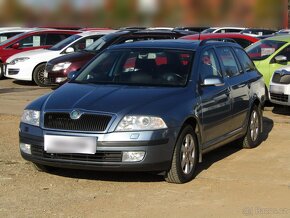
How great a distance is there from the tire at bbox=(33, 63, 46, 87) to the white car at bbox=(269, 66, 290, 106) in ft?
24.5

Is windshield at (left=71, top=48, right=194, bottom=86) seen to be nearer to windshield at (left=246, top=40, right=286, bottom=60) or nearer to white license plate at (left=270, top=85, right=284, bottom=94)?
white license plate at (left=270, top=85, right=284, bottom=94)

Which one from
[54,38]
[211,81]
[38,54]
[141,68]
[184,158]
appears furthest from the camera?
[54,38]

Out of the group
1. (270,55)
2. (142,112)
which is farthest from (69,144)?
(270,55)

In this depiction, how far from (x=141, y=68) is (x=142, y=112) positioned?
3.91 ft

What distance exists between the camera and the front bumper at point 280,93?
438 inches

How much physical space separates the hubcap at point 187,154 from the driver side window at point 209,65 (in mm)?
874

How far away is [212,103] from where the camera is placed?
7051 millimetres

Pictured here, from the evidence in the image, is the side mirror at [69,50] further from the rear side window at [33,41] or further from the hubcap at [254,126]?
the hubcap at [254,126]

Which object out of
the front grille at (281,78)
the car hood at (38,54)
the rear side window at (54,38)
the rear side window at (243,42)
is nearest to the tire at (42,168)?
the front grille at (281,78)

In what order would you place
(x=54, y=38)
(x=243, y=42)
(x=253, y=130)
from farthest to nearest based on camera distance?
(x=54, y=38) → (x=243, y=42) → (x=253, y=130)

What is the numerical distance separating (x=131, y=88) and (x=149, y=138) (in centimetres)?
95

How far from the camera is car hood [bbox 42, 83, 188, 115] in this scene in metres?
6.15

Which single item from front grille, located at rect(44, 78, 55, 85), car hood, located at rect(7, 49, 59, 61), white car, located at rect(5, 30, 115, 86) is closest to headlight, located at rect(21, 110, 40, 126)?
front grille, located at rect(44, 78, 55, 85)

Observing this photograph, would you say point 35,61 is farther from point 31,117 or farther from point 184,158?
point 184,158
